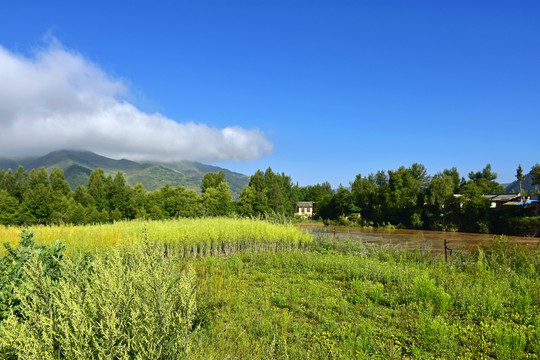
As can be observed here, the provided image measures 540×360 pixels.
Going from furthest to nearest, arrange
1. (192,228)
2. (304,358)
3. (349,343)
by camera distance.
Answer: (192,228), (349,343), (304,358)

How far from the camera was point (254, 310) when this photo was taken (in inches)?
197

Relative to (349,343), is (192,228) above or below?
above

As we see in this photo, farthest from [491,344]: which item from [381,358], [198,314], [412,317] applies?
[198,314]

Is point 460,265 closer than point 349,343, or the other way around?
point 349,343

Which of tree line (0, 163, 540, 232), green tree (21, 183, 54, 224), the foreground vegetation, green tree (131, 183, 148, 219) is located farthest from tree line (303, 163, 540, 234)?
green tree (21, 183, 54, 224)

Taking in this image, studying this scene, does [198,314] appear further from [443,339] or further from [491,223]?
[491,223]

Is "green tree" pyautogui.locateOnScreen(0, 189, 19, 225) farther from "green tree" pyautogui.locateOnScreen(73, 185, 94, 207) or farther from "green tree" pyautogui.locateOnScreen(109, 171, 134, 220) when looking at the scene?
"green tree" pyautogui.locateOnScreen(109, 171, 134, 220)

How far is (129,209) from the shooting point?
38.6 m

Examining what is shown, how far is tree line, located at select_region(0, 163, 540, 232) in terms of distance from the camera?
30984 mm

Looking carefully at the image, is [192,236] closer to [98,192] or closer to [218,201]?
[218,201]

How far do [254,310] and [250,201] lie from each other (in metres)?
43.4

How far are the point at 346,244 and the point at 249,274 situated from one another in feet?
17.4

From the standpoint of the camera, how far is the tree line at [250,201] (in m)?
31.0

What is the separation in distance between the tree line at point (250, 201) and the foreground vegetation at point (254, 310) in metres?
20.5
